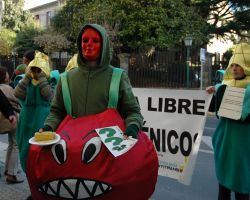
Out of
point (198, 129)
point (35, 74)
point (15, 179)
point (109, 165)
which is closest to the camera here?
point (109, 165)

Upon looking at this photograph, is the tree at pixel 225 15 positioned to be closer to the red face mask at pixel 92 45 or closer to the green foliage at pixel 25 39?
the green foliage at pixel 25 39

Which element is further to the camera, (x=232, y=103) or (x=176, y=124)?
(x=176, y=124)

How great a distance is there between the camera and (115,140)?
3.10m

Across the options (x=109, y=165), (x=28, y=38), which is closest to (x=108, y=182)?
(x=109, y=165)

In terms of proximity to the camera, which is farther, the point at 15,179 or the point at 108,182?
the point at 15,179

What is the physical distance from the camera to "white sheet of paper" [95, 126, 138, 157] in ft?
10.0

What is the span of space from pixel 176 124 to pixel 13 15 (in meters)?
46.4

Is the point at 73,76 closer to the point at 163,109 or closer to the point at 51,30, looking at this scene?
the point at 163,109

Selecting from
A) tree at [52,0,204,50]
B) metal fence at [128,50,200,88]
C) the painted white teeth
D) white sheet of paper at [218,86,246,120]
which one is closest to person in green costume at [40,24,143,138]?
the painted white teeth

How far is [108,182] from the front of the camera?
3.04 m

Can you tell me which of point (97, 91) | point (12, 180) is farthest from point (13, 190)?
point (97, 91)

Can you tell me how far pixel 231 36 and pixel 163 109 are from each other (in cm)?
3367

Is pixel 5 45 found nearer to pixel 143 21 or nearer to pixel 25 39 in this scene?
pixel 25 39

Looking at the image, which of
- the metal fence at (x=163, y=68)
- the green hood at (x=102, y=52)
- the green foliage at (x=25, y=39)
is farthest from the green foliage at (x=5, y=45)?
the green hood at (x=102, y=52)
